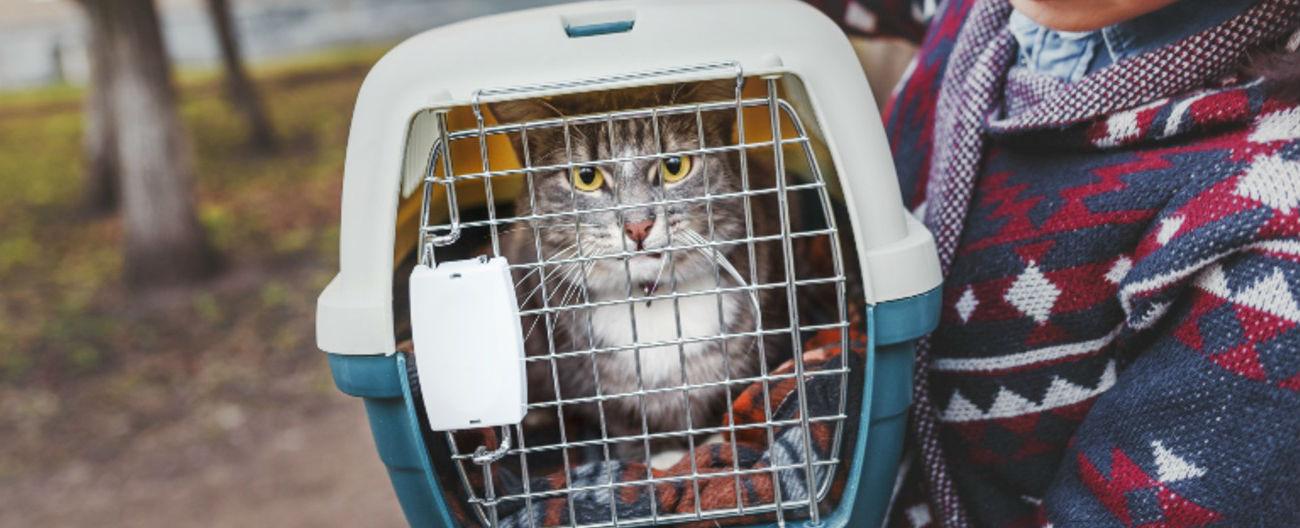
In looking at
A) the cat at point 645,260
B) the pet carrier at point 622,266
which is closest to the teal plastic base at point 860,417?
the pet carrier at point 622,266

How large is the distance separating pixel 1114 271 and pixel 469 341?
0.61m

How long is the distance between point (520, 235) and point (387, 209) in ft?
1.32

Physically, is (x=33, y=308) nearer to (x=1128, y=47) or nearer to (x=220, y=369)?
(x=220, y=369)

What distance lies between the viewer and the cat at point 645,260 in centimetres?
103

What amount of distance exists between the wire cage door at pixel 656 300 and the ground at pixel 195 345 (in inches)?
65.1

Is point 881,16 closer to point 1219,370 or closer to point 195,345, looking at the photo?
point 1219,370

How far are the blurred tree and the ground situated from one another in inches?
4.5

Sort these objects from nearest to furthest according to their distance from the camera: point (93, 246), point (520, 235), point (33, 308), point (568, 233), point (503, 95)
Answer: point (503, 95) → point (568, 233) → point (520, 235) → point (33, 308) → point (93, 246)

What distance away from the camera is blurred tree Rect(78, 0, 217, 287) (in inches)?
137

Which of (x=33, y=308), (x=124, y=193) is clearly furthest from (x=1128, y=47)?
(x=33, y=308)

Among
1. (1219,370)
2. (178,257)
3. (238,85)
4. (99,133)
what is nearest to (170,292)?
(178,257)

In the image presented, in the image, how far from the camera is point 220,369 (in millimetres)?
3469

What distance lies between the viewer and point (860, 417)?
37.1 inches

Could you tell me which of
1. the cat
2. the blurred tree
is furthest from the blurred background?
the cat
